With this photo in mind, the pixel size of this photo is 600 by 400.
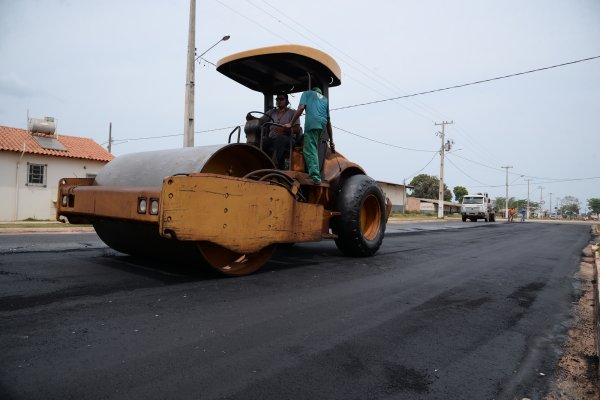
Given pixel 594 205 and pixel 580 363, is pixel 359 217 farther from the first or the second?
pixel 594 205

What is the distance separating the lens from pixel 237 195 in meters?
3.89

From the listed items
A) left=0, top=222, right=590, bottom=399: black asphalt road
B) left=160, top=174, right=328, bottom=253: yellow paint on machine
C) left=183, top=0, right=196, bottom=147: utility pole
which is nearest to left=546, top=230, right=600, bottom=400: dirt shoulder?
left=0, top=222, right=590, bottom=399: black asphalt road

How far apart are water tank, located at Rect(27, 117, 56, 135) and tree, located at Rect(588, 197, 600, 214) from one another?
485ft

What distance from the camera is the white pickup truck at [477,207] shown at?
111 ft

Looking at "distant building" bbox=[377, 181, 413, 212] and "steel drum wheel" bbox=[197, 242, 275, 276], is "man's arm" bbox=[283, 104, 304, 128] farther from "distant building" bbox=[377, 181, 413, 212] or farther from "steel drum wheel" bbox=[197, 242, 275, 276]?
"distant building" bbox=[377, 181, 413, 212]

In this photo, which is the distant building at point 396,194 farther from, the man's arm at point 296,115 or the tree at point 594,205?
the tree at point 594,205

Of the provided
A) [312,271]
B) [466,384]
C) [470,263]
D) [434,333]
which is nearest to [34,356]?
[466,384]

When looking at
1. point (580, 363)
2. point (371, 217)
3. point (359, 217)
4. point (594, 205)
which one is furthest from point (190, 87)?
point (594, 205)

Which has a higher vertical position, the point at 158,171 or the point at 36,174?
the point at 36,174

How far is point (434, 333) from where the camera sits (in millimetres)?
2932

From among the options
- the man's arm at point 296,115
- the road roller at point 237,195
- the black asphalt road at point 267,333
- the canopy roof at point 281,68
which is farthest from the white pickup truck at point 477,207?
the man's arm at point 296,115

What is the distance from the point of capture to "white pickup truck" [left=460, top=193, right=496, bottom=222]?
33906 mm

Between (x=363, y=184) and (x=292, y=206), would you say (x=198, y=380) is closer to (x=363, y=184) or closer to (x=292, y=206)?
(x=292, y=206)

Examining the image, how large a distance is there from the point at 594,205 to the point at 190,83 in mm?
149689
